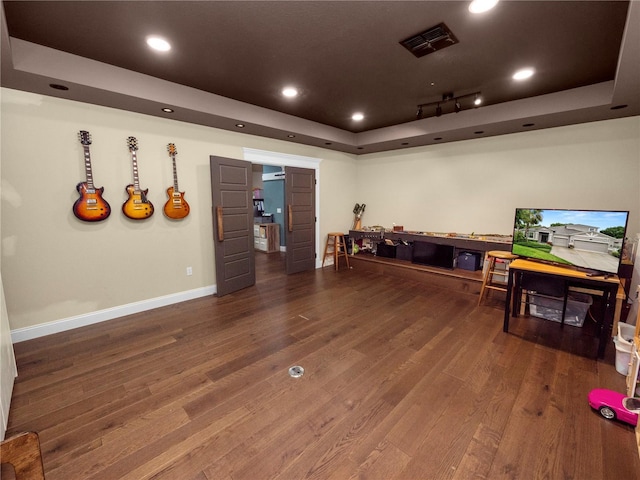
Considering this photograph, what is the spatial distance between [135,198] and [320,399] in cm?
303

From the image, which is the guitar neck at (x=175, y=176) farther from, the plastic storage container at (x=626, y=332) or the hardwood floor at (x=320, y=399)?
the plastic storage container at (x=626, y=332)

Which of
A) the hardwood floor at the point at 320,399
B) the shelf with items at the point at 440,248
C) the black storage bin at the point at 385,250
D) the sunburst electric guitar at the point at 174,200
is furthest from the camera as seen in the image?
the black storage bin at the point at 385,250

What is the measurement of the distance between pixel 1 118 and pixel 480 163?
5.91 metres

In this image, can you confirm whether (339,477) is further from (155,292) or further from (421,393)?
(155,292)

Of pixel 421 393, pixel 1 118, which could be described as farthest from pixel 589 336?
pixel 1 118

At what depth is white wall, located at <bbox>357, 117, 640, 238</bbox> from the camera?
345cm

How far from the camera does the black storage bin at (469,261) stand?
445 cm

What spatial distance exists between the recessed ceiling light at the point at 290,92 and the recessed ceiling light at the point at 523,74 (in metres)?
2.34

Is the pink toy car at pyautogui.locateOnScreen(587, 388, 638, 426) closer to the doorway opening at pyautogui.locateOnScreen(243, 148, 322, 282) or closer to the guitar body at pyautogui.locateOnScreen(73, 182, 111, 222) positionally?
the doorway opening at pyautogui.locateOnScreen(243, 148, 322, 282)

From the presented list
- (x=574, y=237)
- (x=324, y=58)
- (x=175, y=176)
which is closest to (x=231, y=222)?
(x=175, y=176)

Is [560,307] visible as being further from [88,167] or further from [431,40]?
[88,167]

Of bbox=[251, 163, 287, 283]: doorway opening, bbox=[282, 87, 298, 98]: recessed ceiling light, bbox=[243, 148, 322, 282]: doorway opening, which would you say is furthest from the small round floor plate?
bbox=[251, 163, 287, 283]: doorway opening

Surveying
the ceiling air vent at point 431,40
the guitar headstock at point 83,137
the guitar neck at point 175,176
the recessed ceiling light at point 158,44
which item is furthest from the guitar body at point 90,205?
the ceiling air vent at point 431,40

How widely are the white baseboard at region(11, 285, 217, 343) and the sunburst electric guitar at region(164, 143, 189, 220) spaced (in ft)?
3.59
